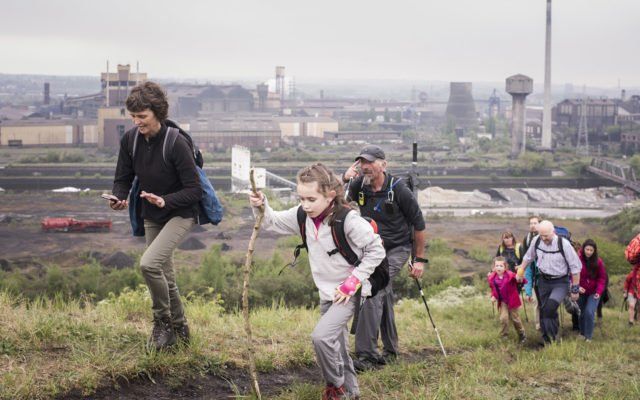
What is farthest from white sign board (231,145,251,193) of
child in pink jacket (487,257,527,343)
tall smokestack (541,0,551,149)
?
child in pink jacket (487,257,527,343)

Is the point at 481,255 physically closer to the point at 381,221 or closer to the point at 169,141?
the point at 381,221

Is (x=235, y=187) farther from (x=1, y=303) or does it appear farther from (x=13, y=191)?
(x=1, y=303)

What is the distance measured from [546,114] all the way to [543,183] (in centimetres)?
2749

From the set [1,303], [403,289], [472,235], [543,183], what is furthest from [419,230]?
[543,183]

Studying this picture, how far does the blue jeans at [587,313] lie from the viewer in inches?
295

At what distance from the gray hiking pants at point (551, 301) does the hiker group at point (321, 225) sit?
39cm

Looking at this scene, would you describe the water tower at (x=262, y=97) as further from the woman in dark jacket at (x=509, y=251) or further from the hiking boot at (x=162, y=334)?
the hiking boot at (x=162, y=334)

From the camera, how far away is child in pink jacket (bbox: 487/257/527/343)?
7.31 m

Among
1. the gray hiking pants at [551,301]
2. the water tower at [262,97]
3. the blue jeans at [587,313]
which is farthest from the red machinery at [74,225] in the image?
the water tower at [262,97]

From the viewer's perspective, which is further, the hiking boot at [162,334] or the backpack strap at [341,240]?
the hiking boot at [162,334]

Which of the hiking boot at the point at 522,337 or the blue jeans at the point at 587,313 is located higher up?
the blue jeans at the point at 587,313

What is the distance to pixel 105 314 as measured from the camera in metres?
5.87

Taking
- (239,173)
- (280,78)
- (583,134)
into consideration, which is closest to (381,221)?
(239,173)

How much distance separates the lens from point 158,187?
4723 mm
